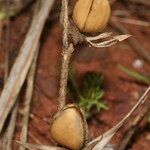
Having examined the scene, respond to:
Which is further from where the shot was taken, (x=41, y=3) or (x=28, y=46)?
(x=41, y=3)

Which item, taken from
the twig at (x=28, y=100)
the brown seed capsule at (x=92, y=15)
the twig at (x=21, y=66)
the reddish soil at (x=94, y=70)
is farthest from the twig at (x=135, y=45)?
the brown seed capsule at (x=92, y=15)

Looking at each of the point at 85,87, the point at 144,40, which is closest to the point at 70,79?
the point at 85,87

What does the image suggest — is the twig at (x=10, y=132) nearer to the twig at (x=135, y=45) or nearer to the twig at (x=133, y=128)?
the twig at (x=133, y=128)

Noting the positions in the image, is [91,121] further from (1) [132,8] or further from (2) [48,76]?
(1) [132,8]

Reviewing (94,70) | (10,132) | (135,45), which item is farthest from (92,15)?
(135,45)

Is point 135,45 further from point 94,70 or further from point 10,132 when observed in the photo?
point 10,132

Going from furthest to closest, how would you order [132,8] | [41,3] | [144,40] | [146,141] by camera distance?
1. [132,8]
2. [144,40]
3. [41,3]
4. [146,141]
